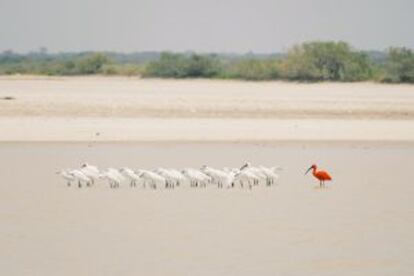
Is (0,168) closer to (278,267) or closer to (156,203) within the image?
(156,203)

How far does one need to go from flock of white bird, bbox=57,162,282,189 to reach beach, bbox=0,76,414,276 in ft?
0.61

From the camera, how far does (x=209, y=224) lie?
1145 centimetres

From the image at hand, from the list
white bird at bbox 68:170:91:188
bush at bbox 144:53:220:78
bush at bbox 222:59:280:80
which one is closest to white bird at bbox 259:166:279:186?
white bird at bbox 68:170:91:188

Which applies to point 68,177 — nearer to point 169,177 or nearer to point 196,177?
point 169,177

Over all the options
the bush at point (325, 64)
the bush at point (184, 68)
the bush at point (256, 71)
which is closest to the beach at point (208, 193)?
the bush at point (325, 64)

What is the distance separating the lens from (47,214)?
12086 millimetres

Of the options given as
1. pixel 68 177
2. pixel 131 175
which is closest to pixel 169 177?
pixel 131 175

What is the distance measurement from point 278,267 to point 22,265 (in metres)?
2.21

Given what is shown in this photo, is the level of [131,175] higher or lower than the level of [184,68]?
lower

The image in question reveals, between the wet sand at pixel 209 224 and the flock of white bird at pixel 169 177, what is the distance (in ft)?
0.63

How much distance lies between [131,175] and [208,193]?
1131 millimetres

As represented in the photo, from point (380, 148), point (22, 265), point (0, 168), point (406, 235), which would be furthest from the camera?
point (380, 148)

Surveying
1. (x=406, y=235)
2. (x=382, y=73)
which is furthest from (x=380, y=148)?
(x=382, y=73)

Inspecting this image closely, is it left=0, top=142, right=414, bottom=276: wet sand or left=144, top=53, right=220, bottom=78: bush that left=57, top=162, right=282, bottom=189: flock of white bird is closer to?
left=0, top=142, right=414, bottom=276: wet sand
